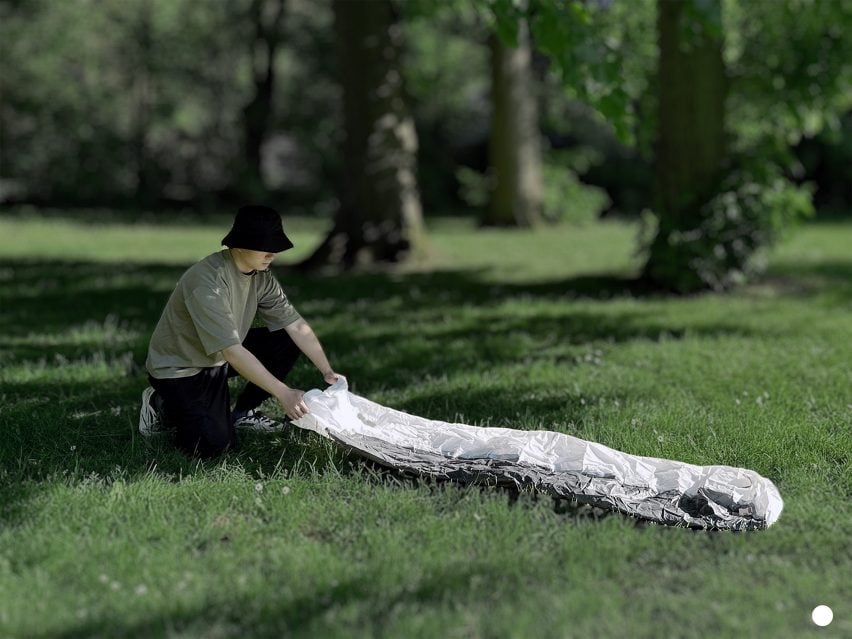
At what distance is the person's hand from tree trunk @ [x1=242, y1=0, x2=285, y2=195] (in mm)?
21041

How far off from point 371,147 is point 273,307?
7.21m

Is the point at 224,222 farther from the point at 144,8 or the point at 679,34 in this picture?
the point at 679,34

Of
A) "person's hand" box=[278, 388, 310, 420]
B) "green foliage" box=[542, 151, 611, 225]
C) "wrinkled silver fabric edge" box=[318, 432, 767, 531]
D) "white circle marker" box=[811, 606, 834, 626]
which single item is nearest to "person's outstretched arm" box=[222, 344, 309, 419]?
"person's hand" box=[278, 388, 310, 420]

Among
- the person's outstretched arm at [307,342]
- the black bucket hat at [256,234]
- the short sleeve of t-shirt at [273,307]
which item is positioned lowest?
the person's outstretched arm at [307,342]

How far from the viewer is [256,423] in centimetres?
550

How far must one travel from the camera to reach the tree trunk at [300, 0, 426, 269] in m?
12.1

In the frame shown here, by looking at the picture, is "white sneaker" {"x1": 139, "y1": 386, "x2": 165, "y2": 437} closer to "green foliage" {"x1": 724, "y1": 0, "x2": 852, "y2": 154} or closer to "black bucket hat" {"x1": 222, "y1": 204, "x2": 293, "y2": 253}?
"black bucket hat" {"x1": 222, "y1": 204, "x2": 293, "y2": 253}

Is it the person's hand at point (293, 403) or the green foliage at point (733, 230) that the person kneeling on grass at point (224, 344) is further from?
the green foliage at point (733, 230)

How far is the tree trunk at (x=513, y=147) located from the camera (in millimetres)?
18969

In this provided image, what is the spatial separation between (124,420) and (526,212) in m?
14.0

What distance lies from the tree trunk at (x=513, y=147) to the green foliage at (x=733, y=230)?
28.5 ft

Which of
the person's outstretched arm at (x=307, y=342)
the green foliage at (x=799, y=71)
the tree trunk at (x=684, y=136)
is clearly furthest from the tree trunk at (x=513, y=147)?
the person's outstretched arm at (x=307, y=342)

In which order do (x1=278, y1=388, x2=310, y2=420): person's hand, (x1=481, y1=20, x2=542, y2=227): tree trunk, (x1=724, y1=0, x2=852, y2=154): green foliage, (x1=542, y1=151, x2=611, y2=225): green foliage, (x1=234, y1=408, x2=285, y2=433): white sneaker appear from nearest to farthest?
(x1=278, y1=388, x2=310, y2=420): person's hand, (x1=234, y1=408, x2=285, y2=433): white sneaker, (x1=724, y1=0, x2=852, y2=154): green foliage, (x1=481, y1=20, x2=542, y2=227): tree trunk, (x1=542, y1=151, x2=611, y2=225): green foliage

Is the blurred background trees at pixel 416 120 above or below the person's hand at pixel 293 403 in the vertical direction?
above
